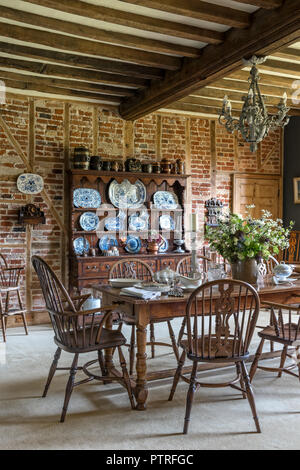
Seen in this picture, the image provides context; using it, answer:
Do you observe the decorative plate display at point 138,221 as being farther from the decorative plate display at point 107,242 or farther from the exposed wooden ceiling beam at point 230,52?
the exposed wooden ceiling beam at point 230,52

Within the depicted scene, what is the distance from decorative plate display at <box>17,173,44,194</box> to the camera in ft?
18.4

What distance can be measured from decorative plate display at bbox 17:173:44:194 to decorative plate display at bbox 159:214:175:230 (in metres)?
1.79

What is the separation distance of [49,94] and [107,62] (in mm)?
1351

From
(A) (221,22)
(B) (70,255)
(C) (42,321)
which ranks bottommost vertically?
(C) (42,321)

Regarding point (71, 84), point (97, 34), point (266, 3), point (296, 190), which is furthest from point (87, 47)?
point (296, 190)

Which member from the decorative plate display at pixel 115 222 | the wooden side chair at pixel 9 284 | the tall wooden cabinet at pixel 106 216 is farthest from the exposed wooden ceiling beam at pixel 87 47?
the wooden side chair at pixel 9 284

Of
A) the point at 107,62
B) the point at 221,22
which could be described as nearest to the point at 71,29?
the point at 107,62

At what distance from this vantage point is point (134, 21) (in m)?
3.58

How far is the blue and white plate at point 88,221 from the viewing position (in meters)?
5.92

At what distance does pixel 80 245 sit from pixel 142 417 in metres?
3.29

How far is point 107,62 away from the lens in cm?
469

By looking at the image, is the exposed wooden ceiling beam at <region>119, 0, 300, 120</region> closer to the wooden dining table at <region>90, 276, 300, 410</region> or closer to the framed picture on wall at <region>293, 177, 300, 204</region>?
the wooden dining table at <region>90, 276, 300, 410</region>

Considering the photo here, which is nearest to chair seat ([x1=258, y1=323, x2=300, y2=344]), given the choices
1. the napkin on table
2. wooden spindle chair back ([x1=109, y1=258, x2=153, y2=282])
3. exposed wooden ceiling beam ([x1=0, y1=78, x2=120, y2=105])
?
the napkin on table
